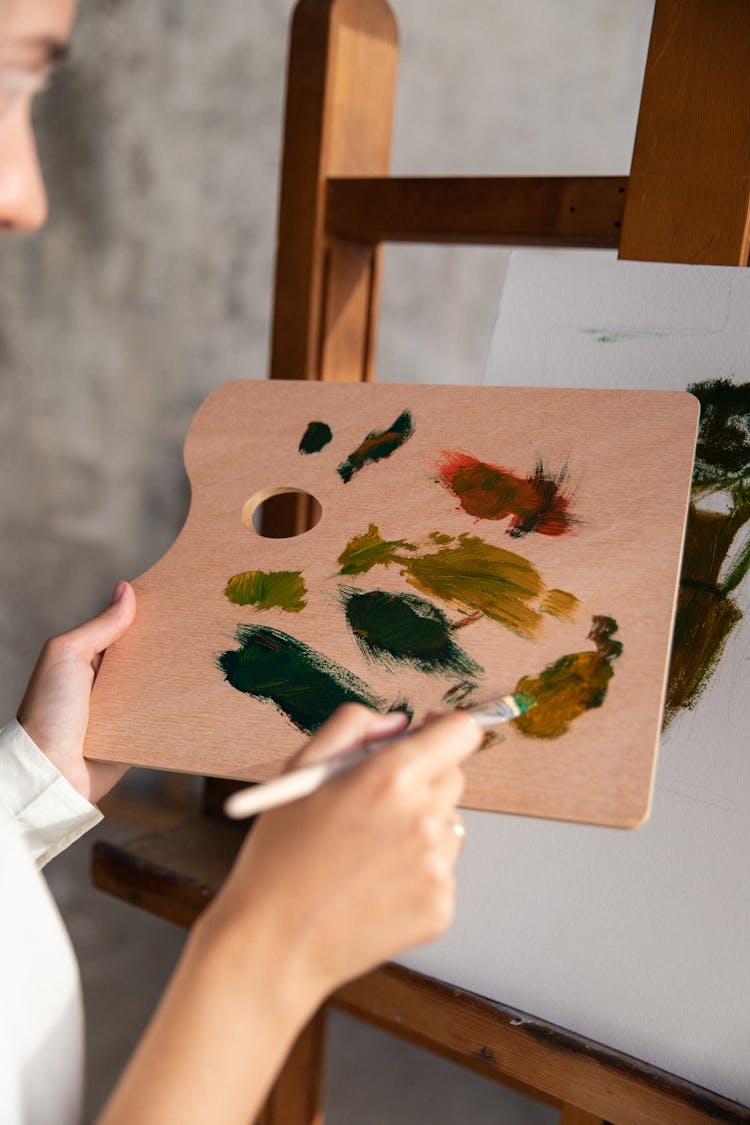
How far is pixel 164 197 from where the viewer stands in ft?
7.30

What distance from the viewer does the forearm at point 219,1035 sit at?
1.77 ft

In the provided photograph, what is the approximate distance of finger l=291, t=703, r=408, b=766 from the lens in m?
0.61

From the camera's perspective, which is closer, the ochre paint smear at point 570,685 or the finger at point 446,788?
the finger at point 446,788

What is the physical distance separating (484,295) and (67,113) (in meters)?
1.01

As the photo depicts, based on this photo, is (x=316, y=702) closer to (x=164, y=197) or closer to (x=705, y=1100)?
(x=705, y=1100)

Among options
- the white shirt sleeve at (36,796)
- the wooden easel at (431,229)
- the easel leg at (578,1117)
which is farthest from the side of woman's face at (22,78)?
the easel leg at (578,1117)

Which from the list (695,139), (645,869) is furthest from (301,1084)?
(695,139)

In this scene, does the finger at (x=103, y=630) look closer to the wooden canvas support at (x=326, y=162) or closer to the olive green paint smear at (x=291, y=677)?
the olive green paint smear at (x=291, y=677)

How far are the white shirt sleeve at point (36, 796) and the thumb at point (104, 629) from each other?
92 mm

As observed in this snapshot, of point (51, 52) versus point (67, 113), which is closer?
point (51, 52)

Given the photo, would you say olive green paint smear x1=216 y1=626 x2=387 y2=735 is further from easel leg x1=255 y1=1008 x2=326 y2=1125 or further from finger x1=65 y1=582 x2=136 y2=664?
easel leg x1=255 y1=1008 x2=326 y2=1125

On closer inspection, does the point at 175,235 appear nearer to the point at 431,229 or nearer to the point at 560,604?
the point at 431,229

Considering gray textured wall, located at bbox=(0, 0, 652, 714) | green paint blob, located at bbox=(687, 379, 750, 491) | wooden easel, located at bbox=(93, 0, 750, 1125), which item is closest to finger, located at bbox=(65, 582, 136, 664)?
wooden easel, located at bbox=(93, 0, 750, 1125)

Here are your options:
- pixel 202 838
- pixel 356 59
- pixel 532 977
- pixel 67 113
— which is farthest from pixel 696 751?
pixel 67 113
